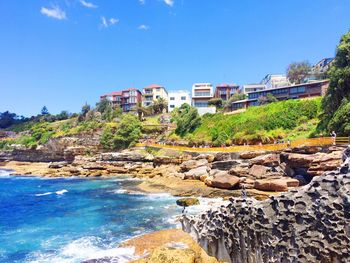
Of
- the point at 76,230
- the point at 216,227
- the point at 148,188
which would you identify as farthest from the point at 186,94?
the point at 216,227

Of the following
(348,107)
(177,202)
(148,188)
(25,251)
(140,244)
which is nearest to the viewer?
(140,244)

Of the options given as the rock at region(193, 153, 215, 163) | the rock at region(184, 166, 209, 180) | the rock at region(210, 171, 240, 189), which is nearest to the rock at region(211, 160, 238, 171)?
the rock at region(184, 166, 209, 180)

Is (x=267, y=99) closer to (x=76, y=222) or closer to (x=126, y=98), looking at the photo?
(x=76, y=222)

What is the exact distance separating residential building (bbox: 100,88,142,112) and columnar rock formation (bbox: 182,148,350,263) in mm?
93212

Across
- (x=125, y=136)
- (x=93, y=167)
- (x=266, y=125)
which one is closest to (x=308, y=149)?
(x=266, y=125)

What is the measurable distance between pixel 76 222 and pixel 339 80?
30.6 meters

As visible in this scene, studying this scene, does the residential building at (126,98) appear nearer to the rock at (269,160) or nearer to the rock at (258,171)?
the rock at (269,160)

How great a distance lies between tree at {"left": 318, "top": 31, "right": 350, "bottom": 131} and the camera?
32.1 metres

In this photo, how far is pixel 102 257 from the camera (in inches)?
589

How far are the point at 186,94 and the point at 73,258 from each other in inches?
Answer: 3371

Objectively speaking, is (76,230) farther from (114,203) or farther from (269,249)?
(269,249)

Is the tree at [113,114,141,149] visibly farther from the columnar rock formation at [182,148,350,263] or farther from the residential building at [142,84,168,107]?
the columnar rock formation at [182,148,350,263]

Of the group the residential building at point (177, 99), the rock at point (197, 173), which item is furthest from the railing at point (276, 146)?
the residential building at point (177, 99)

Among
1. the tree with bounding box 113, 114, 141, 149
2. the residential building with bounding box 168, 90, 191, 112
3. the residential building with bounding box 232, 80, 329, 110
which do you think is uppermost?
the residential building with bounding box 168, 90, 191, 112
